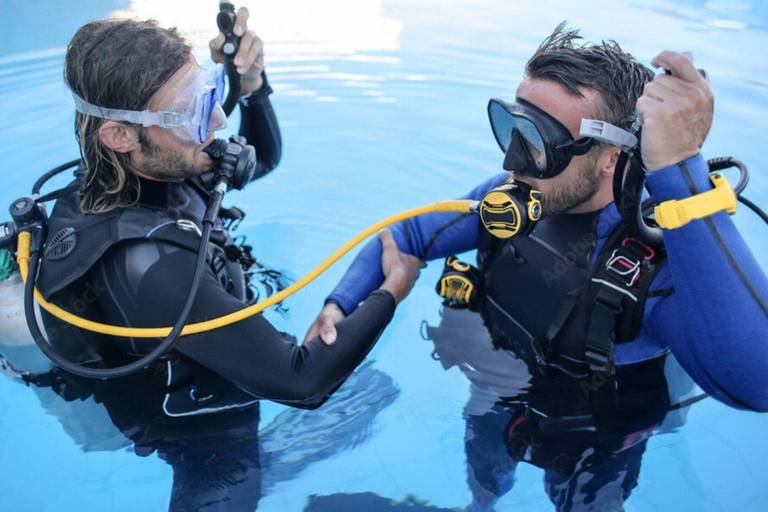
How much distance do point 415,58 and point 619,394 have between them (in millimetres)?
4123

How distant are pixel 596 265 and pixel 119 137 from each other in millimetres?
1399

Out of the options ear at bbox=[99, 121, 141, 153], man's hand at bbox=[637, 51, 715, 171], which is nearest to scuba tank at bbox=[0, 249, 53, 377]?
ear at bbox=[99, 121, 141, 153]

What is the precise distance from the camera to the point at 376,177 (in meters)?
4.13

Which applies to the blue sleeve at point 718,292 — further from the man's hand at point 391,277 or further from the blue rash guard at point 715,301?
the man's hand at point 391,277

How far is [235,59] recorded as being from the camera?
8.11ft

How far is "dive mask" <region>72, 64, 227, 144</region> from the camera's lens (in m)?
1.77

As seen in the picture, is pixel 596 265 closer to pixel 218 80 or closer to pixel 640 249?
pixel 640 249

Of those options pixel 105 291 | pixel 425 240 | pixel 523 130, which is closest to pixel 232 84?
pixel 425 240

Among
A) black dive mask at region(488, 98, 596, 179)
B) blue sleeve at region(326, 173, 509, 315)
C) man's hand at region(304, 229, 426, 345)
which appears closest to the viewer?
black dive mask at region(488, 98, 596, 179)

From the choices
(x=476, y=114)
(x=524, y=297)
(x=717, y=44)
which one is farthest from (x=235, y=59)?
(x=717, y=44)

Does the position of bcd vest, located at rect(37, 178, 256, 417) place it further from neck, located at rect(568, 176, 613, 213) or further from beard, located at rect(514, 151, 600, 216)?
neck, located at rect(568, 176, 613, 213)

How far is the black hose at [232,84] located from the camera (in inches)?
98.4

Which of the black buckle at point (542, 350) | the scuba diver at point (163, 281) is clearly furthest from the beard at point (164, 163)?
the black buckle at point (542, 350)

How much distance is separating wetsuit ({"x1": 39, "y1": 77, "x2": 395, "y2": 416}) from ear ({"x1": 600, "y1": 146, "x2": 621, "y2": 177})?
0.83 metres
